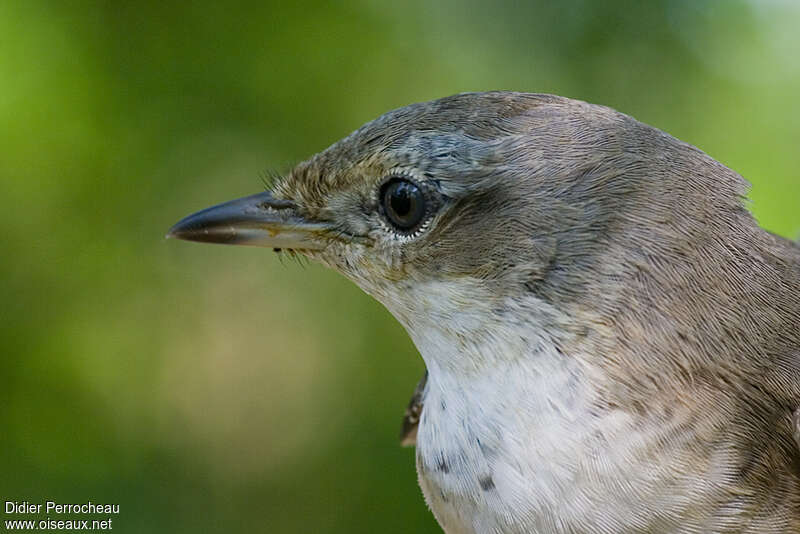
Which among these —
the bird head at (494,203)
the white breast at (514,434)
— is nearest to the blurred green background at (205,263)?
the bird head at (494,203)

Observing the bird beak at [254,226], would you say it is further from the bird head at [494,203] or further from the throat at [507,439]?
the throat at [507,439]

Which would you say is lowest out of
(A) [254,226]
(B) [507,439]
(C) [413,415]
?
(C) [413,415]

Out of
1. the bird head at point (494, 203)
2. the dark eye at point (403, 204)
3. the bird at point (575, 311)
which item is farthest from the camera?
the dark eye at point (403, 204)

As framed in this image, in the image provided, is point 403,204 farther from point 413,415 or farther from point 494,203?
point 413,415

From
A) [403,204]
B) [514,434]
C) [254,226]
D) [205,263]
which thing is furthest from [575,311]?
[205,263]

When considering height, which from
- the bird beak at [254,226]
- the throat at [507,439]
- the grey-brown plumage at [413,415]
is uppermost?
the bird beak at [254,226]

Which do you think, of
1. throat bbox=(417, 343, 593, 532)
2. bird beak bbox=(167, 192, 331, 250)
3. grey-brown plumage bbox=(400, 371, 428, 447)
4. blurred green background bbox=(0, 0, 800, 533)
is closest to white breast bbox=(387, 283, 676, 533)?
throat bbox=(417, 343, 593, 532)

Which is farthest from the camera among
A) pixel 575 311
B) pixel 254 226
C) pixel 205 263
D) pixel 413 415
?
pixel 205 263
